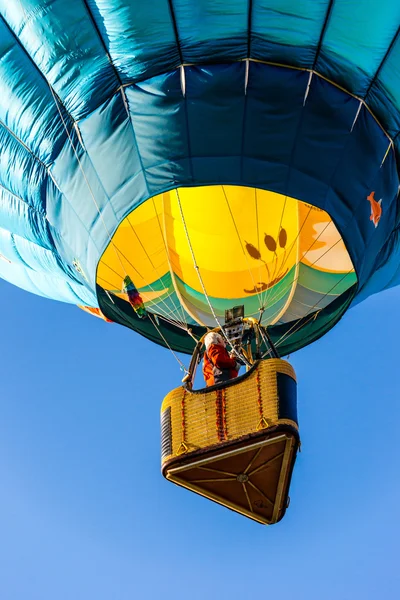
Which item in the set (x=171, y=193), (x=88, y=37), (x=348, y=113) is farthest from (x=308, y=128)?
(x=171, y=193)

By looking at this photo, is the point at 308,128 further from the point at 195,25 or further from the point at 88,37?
the point at 88,37

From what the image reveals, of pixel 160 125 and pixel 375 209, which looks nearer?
pixel 160 125

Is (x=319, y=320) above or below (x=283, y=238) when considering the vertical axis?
below

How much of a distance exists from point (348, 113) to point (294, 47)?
1.60ft

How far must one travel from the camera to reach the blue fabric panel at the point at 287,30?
547 cm

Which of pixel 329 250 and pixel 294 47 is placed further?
pixel 329 250

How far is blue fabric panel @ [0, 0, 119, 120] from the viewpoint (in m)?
5.72

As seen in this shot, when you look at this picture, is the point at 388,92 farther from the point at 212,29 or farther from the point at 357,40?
the point at 212,29

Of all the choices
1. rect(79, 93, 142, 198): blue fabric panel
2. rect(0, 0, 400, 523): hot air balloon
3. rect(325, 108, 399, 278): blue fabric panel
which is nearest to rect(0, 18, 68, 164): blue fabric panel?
rect(0, 0, 400, 523): hot air balloon

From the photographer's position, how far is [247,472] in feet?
17.5

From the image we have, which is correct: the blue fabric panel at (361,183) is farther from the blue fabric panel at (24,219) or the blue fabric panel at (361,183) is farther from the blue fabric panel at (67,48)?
the blue fabric panel at (24,219)

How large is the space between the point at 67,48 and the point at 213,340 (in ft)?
6.15

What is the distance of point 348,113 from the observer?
5758mm

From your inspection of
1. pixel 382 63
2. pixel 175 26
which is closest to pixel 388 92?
pixel 382 63
